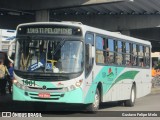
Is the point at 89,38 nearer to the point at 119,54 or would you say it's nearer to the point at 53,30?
the point at 53,30

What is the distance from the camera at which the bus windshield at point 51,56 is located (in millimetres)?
16516

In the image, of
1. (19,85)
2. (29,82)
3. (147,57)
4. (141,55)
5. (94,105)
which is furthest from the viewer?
(147,57)

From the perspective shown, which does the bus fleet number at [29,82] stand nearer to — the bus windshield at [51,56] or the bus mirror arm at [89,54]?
the bus windshield at [51,56]

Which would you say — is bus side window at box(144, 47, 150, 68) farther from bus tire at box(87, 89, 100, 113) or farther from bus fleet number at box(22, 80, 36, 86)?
bus fleet number at box(22, 80, 36, 86)

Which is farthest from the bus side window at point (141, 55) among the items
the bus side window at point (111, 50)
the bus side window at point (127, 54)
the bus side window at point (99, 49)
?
the bus side window at point (99, 49)

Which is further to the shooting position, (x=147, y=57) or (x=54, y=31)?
(x=147, y=57)

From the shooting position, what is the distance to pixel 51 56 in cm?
1666

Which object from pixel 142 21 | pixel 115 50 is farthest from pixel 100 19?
pixel 115 50

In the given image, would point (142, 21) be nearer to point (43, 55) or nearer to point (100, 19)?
point (100, 19)

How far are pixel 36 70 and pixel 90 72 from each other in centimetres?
190

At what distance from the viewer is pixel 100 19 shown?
2095 inches

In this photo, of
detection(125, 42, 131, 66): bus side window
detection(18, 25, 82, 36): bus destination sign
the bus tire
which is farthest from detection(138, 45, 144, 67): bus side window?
detection(18, 25, 82, 36): bus destination sign

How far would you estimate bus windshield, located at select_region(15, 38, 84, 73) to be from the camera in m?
16.5

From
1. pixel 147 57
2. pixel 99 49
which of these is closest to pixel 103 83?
pixel 99 49
